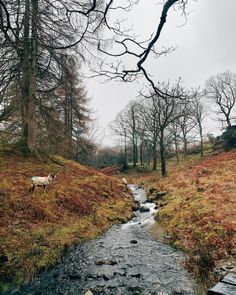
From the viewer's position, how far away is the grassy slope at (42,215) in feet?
22.9

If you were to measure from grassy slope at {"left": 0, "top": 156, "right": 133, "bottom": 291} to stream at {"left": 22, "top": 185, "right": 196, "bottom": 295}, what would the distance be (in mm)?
508

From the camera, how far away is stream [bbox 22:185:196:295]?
19.3ft

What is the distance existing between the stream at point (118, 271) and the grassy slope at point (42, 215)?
508 millimetres

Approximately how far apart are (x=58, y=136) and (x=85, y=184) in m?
4.19

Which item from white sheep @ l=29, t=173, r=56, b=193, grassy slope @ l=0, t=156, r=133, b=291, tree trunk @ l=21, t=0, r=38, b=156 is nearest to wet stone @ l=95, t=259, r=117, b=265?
grassy slope @ l=0, t=156, r=133, b=291

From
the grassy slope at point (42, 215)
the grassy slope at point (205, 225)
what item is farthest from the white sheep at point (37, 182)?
A: the grassy slope at point (205, 225)

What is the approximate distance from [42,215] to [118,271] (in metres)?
3.72

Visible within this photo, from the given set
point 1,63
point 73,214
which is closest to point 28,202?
point 73,214

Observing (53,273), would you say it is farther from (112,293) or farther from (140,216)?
(140,216)

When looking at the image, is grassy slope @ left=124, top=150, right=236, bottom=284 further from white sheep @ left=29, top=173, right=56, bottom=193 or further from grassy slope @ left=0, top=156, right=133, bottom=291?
white sheep @ left=29, top=173, right=56, bottom=193

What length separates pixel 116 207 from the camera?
13.4 m

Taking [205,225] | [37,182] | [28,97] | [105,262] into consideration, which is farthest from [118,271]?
[28,97]

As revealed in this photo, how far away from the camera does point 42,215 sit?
9320 millimetres

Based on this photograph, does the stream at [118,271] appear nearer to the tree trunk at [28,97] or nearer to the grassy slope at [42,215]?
the grassy slope at [42,215]
